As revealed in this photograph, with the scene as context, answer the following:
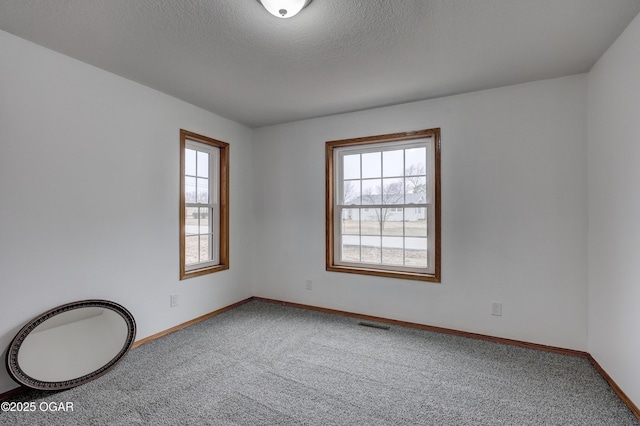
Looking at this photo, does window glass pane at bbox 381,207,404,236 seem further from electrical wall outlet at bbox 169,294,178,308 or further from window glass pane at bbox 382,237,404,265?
electrical wall outlet at bbox 169,294,178,308

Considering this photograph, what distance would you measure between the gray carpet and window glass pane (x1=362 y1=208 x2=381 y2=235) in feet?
3.83

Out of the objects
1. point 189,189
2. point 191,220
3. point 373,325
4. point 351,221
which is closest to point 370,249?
point 351,221

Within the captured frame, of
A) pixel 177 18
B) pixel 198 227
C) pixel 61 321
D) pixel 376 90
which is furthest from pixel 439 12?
pixel 61 321

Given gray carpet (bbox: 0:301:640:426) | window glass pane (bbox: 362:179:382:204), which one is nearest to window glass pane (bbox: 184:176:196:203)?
gray carpet (bbox: 0:301:640:426)

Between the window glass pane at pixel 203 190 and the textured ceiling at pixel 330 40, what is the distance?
1.07 meters

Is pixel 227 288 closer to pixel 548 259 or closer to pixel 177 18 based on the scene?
pixel 177 18

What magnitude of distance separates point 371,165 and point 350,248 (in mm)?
1051

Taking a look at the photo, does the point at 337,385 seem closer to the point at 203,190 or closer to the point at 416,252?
the point at 416,252

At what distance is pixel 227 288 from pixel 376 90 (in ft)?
9.58

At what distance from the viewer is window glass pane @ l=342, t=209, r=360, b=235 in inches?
147

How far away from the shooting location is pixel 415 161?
3.37m

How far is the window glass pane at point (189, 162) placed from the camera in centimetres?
342

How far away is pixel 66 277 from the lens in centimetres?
233

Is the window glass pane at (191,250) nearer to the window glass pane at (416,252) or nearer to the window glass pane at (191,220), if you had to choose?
the window glass pane at (191,220)
